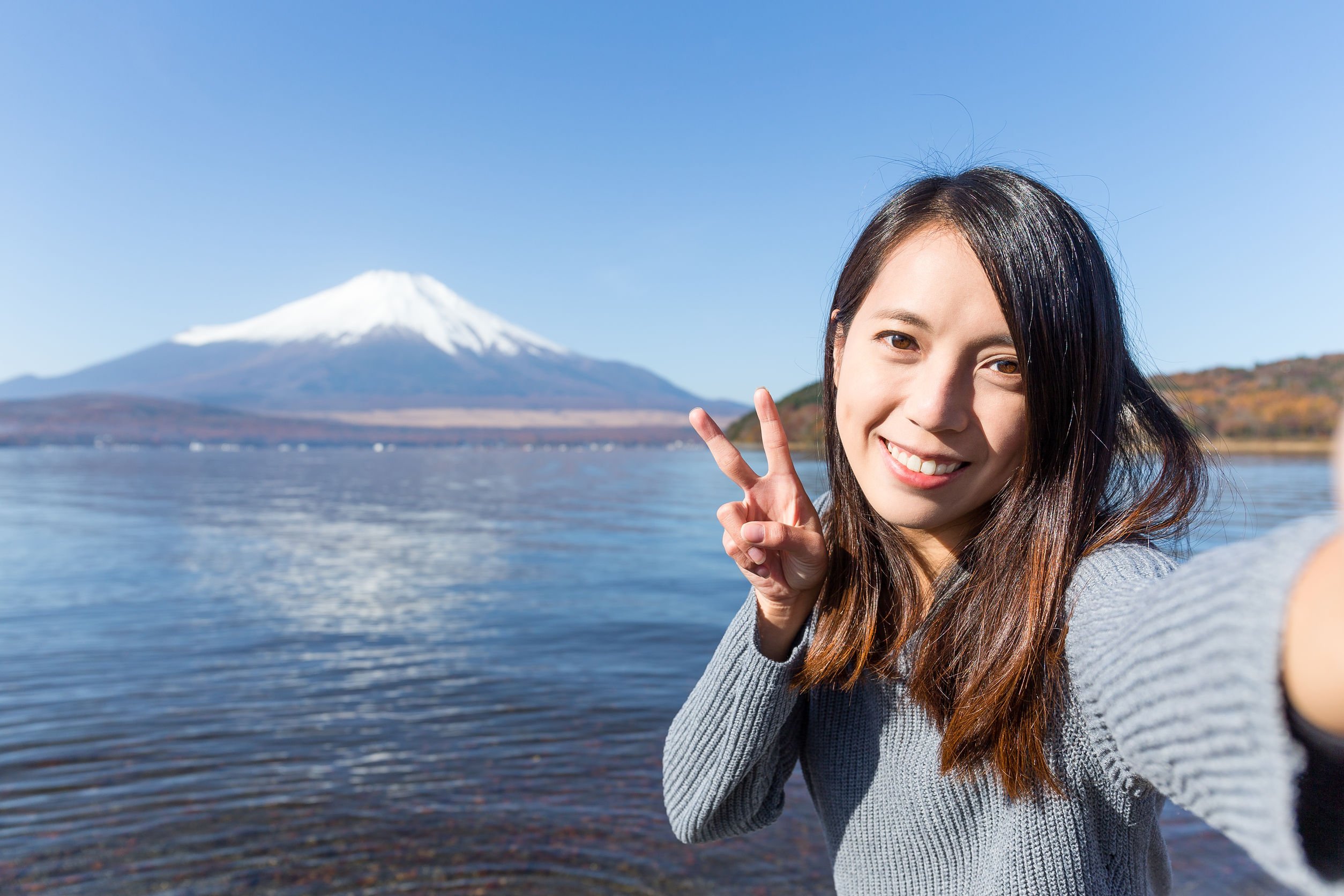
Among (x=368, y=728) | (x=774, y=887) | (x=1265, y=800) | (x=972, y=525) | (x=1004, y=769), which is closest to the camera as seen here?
(x=1265, y=800)

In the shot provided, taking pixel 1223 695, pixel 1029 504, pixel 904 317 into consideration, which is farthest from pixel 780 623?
pixel 1223 695

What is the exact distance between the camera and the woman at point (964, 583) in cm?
118

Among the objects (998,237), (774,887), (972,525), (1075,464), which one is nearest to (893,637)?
(972,525)

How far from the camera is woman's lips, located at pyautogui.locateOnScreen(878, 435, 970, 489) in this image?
130cm

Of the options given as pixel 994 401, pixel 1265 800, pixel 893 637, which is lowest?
pixel 893 637

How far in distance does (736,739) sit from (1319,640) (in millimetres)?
1042

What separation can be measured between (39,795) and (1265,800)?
696 centimetres

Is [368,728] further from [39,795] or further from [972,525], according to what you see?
[972,525]

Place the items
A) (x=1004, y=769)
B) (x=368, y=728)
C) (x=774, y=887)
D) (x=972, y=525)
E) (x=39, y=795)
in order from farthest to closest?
(x=368, y=728) → (x=39, y=795) → (x=774, y=887) → (x=972, y=525) → (x=1004, y=769)

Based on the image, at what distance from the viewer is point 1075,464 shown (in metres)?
1.26

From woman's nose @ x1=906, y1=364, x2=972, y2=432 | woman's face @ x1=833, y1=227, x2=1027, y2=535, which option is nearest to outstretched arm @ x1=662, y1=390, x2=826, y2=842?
woman's face @ x1=833, y1=227, x2=1027, y2=535

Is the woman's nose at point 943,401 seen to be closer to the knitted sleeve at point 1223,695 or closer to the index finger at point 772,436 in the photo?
the index finger at point 772,436

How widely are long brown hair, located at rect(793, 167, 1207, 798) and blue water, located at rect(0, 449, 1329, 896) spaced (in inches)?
16.1

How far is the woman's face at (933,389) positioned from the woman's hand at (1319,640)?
2.27 feet
